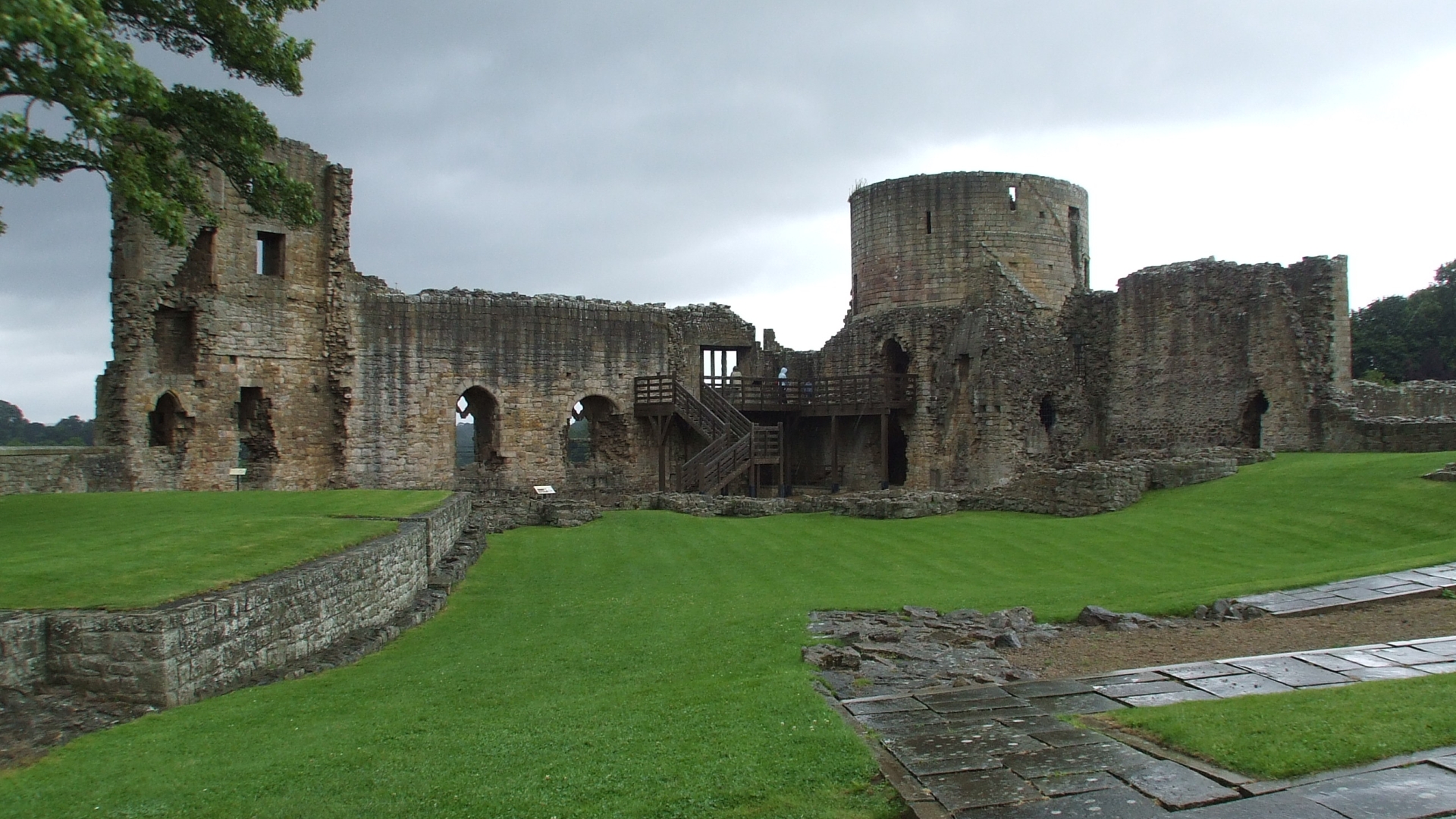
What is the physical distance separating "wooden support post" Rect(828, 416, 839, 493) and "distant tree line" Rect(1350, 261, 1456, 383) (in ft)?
89.4

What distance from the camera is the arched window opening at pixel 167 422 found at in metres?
24.0

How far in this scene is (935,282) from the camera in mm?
34500

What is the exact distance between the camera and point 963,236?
34.3m

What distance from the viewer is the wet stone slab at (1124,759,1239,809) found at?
501cm

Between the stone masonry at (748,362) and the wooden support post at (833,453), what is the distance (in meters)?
0.17

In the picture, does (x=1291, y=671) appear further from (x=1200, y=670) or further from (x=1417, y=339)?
(x=1417, y=339)

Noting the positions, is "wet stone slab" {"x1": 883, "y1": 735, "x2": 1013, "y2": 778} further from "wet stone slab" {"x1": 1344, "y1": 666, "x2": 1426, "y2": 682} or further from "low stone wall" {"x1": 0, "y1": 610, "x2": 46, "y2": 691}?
"low stone wall" {"x1": 0, "y1": 610, "x2": 46, "y2": 691}

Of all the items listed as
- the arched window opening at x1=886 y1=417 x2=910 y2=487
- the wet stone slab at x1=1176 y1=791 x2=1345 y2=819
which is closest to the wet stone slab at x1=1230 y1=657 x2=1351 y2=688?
the wet stone slab at x1=1176 y1=791 x2=1345 y2=819

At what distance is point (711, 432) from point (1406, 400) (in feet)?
59.7

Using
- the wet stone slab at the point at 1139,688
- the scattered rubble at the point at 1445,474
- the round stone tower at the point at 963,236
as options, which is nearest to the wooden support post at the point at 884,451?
the round stone tower at the point at 963,236

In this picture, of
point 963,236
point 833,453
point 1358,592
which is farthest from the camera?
point 963,236

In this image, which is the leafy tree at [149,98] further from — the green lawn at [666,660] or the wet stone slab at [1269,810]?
the wet stone slab at [1269,810]

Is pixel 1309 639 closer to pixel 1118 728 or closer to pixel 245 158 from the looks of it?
pixel 1118 728

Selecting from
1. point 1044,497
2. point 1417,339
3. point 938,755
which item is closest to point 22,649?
point 938,755
